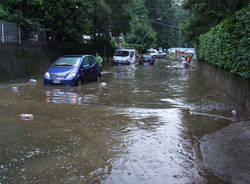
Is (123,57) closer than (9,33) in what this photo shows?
No

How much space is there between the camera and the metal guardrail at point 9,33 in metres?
17.4

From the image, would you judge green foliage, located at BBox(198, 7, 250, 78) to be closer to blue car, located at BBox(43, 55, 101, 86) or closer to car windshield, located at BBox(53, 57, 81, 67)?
blue car, located at BBox(43, 55, 101, 86)

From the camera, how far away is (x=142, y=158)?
555 centimetres

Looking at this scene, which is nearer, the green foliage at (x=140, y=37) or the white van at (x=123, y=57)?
the white van at (x=123, y=57)

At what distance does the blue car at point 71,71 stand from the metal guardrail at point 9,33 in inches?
159

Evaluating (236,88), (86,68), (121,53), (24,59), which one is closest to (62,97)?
(86,68)

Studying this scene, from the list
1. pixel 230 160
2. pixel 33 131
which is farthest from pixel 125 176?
pixel 33 131

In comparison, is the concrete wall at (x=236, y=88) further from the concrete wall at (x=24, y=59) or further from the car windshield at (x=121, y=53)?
the car windshield at (x=121, y=53)

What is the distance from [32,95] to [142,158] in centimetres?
792

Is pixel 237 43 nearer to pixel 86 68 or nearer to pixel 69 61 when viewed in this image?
pixel 86 68

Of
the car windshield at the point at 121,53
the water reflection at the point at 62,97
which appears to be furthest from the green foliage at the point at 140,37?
the water reflection at the point at 62,97

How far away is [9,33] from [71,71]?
5.63 m

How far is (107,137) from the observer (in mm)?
6777

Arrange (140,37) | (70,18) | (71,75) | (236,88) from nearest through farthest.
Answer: (236,88)
(71,75)
(70,18)
(140,37)
